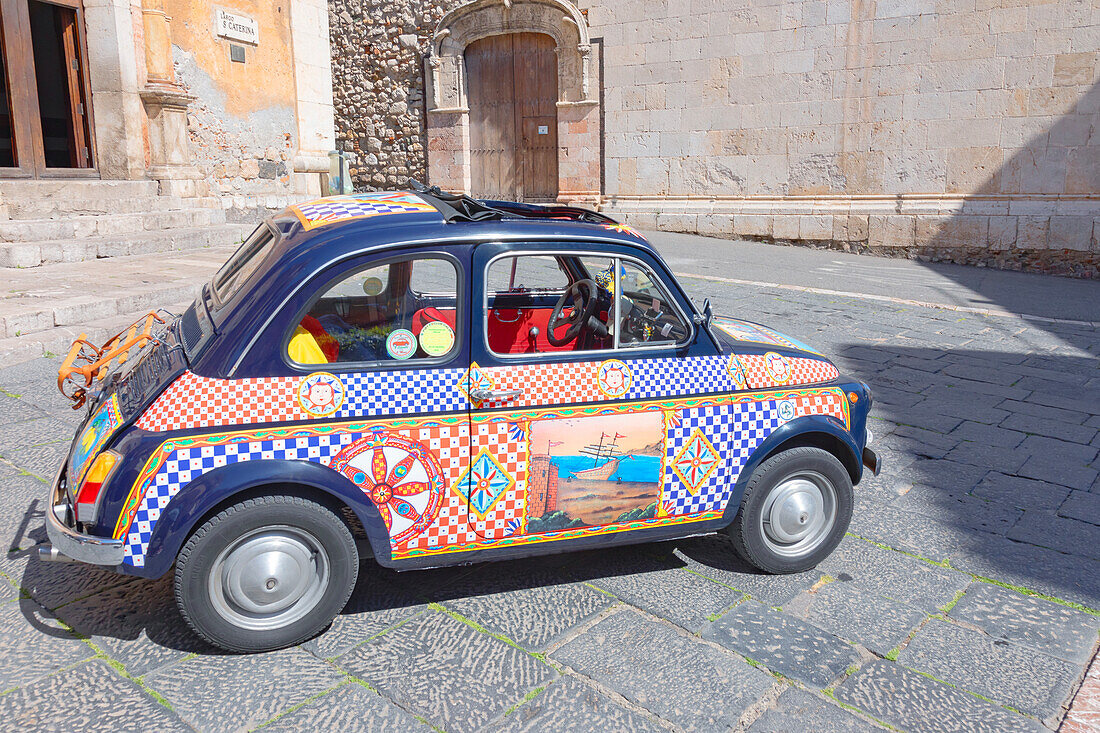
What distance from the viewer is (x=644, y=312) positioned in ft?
11.3

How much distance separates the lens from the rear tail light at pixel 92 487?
2.71 m

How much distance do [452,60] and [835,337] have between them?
11.9m

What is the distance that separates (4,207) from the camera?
32.1ft

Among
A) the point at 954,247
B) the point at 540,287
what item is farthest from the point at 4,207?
the point at 954,247

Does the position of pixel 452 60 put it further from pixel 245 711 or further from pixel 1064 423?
pixel 245 711

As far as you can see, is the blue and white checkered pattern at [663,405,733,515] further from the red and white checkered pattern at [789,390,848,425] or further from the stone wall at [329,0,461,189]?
the stone wall at [329,0,461,189]

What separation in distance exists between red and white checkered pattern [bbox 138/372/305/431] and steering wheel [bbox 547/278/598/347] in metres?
1.19

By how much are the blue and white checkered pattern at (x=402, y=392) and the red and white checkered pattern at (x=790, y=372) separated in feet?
3.94

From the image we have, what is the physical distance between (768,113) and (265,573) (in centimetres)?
1305

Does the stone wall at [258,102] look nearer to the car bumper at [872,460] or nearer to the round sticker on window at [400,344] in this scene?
the round sticker on window at [400,344]

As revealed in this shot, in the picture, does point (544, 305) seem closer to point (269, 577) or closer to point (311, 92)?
point (269, 577)

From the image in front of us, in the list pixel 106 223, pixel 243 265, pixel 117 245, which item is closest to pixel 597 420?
pixel 243 265

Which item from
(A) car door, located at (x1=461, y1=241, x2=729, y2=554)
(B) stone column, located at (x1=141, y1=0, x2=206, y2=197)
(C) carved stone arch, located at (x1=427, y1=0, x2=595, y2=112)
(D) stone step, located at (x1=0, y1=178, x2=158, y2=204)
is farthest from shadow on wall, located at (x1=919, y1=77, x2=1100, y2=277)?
(D) stone step, located at (x1=0, y1=178, x2=158, y2=204)

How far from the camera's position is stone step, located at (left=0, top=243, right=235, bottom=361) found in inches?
265
